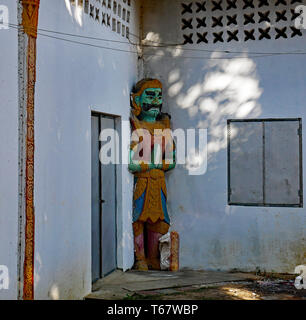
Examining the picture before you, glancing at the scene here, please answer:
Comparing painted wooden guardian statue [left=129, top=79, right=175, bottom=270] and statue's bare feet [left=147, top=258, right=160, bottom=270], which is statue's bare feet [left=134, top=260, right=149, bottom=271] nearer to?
painted wooden guardian statue [left=129, top=79, right=175, bottom=270]

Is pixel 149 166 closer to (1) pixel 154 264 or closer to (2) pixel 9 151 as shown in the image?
(1) pixel 154 264

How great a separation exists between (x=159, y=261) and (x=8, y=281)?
12.8 ft

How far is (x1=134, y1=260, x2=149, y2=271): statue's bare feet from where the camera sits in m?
8.75

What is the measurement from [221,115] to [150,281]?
265 centimetres

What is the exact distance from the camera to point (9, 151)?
5.33m

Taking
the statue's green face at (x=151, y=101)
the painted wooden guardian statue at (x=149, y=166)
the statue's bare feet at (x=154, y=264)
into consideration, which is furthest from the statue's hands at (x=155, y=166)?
the statue's bare feet at (x=154, y=264)

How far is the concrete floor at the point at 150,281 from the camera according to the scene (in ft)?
23.8

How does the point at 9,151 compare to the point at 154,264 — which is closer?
the point at 9,151

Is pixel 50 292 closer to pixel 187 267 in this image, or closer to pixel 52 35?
pixel 52 35

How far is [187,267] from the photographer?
9.02 metres

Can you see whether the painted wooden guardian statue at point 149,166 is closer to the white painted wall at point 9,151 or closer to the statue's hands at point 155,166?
the statue's hands at point 155,166

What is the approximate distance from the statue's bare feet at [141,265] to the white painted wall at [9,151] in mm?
3511

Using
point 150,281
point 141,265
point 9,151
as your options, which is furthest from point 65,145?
point 141,265

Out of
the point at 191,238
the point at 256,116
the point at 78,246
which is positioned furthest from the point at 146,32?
the point at 78,246
